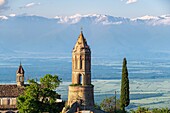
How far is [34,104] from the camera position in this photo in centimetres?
4669

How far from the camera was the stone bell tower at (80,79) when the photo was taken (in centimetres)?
5134

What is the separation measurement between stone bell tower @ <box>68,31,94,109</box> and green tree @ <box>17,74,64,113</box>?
294 cm

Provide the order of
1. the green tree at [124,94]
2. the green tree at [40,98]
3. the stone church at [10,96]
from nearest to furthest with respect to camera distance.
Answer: the green tree at [40,98]
the stone church at [10,96]
the green tree at [124,94]

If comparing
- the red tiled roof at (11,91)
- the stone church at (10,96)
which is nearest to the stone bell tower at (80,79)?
the stone church at (10,96)

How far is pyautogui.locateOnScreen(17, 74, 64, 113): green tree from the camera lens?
153 feet

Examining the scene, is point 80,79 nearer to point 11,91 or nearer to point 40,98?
point 40,98

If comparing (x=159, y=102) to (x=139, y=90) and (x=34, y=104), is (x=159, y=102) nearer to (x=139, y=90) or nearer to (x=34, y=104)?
(x=139, y=90)

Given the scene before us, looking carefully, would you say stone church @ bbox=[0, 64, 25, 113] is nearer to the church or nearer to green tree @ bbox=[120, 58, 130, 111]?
the church

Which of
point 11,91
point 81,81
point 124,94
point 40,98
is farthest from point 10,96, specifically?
point 124,94

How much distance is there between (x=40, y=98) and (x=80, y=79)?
550 cm

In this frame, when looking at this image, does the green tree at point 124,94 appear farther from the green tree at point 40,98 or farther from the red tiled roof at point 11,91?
the green tree at point 40,98

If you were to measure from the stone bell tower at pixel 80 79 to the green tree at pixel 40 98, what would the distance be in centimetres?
294

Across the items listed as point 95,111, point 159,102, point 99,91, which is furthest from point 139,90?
point 95,111

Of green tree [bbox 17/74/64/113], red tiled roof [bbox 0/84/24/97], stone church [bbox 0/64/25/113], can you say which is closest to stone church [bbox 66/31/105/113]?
green tree [bbox 17/74/64/113]
